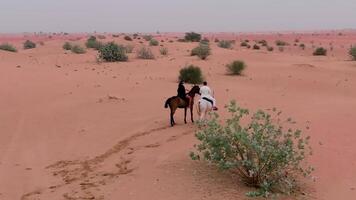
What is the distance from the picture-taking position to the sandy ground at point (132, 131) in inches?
352

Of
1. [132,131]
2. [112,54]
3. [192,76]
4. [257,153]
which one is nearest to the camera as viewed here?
[257,153]

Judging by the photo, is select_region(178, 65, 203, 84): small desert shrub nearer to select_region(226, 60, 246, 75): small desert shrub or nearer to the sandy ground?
the sandy ground

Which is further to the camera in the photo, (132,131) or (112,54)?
(112,54)

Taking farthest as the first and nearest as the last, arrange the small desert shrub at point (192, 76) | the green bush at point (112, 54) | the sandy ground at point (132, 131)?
the green bush at point (112, 54) < the small desert shrub at point (192, 76) < the sandy ground at point (132, 131)

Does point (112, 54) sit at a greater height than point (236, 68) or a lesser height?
greater

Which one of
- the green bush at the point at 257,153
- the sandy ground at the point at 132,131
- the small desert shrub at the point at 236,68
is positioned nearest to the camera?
the green bush at the point at 257,153

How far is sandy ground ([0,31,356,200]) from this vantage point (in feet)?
29.4

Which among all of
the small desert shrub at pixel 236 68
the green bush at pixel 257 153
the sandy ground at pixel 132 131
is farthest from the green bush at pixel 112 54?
the green bush at pixel 257 153

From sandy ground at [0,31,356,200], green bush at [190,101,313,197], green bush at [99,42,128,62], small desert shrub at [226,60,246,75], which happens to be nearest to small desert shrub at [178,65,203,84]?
sandy ground at [0,31,356,200]

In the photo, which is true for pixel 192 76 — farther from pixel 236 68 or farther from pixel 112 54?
pixel 112 54

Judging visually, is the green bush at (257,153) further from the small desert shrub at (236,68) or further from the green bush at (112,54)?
the green bush at (112,54)

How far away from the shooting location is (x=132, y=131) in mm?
13805

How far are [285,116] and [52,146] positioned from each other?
22.5 feet

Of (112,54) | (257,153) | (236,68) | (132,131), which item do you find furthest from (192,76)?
(257,153)
